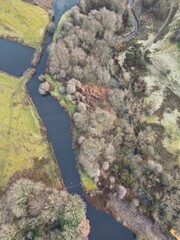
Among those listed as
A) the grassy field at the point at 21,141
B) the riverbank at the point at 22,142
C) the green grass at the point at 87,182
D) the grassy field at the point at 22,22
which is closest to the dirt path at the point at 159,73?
the grassy field at the point at 22,22

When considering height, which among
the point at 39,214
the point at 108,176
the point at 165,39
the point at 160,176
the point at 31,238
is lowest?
the point at 31,238

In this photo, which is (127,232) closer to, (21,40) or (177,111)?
(177,111)

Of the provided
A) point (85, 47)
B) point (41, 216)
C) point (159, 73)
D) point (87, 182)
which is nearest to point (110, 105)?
point (159, 73)

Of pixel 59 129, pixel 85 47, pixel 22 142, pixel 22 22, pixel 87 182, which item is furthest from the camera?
pixel 22 22

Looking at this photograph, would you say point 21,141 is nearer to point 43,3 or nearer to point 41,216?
point 41,216

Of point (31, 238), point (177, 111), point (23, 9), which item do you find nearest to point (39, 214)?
point (31, 238)

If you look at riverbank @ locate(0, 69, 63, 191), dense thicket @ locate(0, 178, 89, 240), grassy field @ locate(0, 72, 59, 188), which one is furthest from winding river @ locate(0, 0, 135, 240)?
dense thicket @ locate(0, 178, 89, 240)

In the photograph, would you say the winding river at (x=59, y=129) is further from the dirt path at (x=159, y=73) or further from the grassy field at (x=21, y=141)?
the dirt path at (x=159, y=73)
